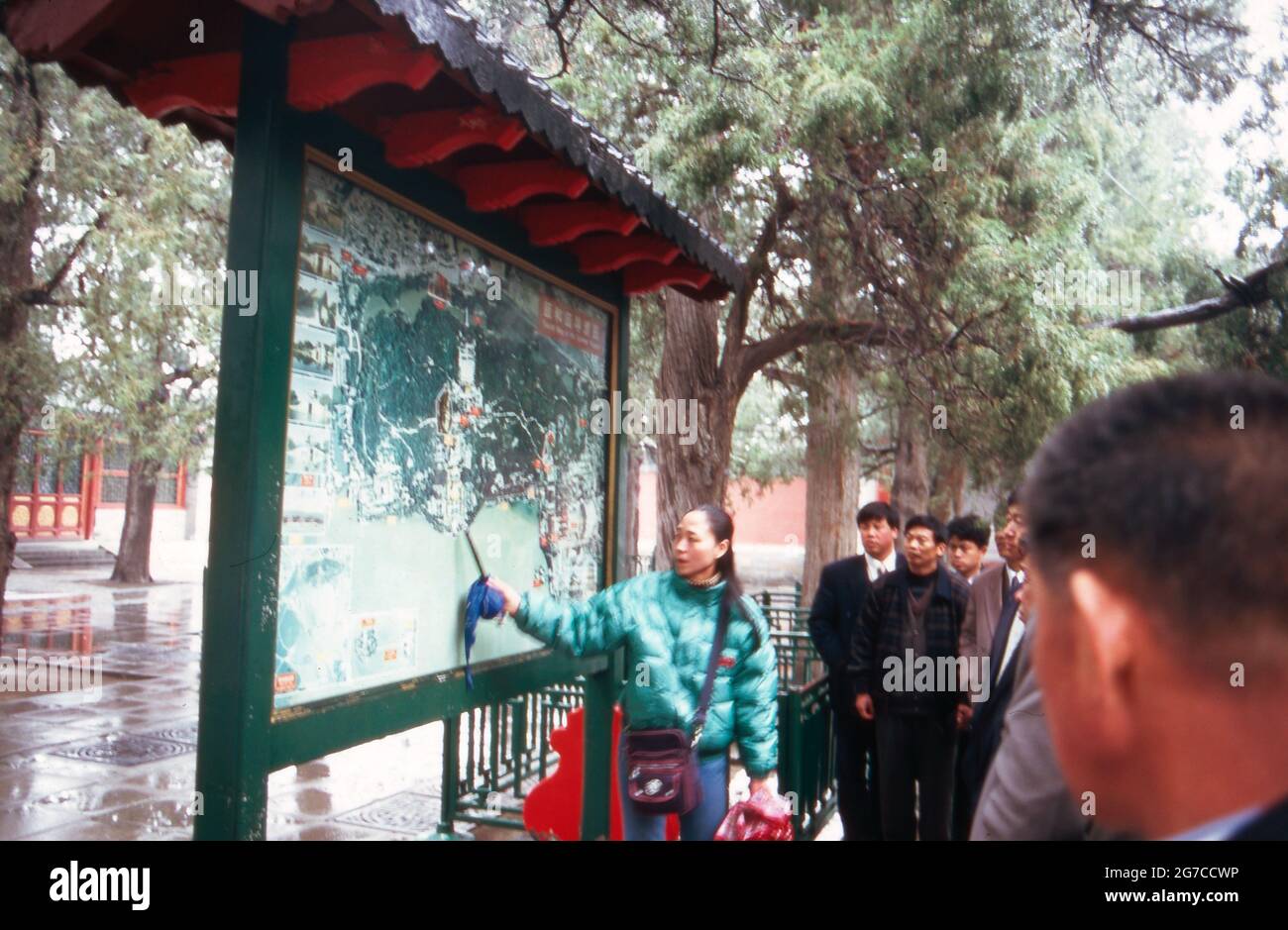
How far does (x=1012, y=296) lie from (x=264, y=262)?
578 cm

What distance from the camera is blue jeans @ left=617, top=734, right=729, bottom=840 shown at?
3.82m

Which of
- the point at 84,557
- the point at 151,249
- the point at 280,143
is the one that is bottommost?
the point at 84,557

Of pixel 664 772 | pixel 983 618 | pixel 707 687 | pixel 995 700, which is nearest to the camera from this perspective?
pixel 995 700

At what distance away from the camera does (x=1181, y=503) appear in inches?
35.2

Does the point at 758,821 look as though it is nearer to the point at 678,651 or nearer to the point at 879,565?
the point at 678,651

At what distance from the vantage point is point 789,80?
730 cm

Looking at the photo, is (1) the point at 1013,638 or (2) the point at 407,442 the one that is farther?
(1) the point at 1013,638

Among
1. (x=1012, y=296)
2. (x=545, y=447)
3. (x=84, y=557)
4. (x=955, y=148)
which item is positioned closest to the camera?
(x=545, y=447)

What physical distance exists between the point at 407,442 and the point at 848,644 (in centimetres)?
285

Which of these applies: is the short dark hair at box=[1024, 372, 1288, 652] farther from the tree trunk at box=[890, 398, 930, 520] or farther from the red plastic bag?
the tree trunk at box=[890, 398, 930, 520]

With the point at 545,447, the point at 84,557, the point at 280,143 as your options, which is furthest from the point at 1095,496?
the point at 84,557

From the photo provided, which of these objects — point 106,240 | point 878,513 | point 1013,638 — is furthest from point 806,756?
point 106,240

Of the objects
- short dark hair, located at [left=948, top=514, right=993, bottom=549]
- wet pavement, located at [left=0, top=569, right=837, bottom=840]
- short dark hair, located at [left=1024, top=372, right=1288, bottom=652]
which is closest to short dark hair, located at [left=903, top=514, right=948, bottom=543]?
short dark hair, located at [left=948, top=514, right=993, bottom=549]
